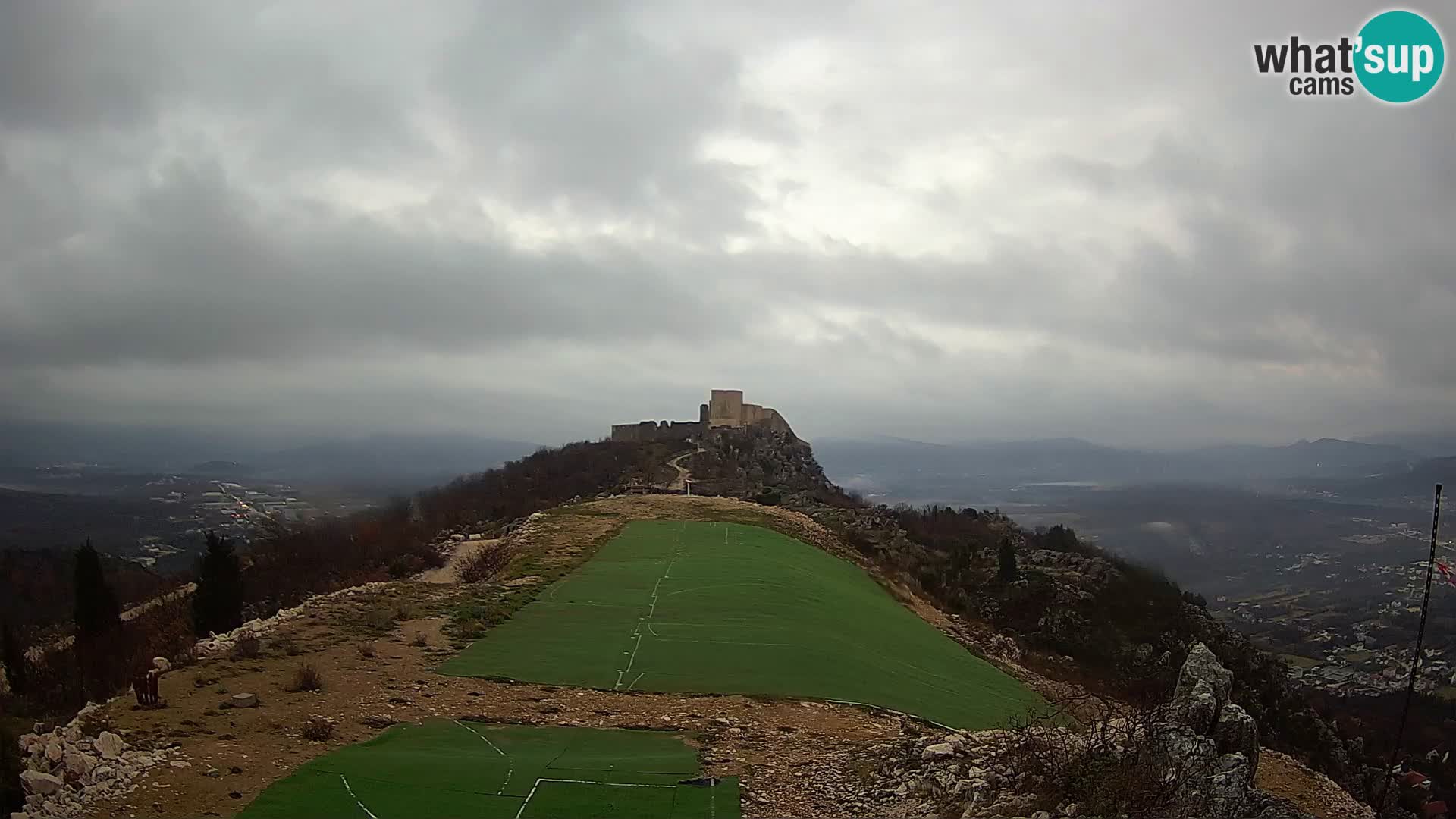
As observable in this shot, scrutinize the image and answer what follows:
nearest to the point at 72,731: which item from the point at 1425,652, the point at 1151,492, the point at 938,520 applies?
the point at 1425,652

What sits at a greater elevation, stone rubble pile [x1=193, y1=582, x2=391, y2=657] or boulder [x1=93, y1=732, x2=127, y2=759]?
boulder [x1=93, y1=732, x2=127, y2=759]

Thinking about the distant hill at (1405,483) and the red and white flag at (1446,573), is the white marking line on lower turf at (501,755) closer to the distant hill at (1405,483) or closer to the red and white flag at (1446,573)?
the red and white flag at (1446,573)

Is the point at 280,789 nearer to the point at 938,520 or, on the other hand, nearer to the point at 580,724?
the point at 580,724

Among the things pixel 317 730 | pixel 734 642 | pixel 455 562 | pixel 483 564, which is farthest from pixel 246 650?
pixel 455 562

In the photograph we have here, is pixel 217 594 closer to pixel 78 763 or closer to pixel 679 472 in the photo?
pixel 78 763

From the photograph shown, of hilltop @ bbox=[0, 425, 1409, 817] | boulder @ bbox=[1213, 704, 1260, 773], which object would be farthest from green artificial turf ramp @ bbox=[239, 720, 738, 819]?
boulder @ bbox=[1213, 704, 1260, 773]

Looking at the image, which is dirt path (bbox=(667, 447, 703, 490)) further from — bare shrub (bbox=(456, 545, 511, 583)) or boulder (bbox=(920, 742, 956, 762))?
boulder (bbox=(920, 742, 956, 762))
